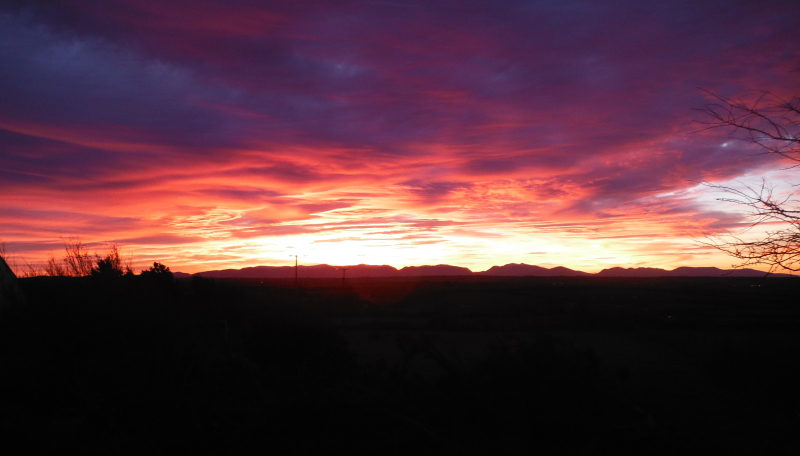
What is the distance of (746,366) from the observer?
13148 millimetres

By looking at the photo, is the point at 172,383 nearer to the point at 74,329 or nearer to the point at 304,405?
the point at 304,405

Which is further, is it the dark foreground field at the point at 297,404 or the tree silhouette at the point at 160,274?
the tree silhouette at the point at 160,274

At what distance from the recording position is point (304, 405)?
23.5 feet

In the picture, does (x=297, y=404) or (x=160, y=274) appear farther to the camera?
(x=160, y=274)

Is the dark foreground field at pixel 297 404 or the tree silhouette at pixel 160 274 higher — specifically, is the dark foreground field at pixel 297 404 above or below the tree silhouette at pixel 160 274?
below

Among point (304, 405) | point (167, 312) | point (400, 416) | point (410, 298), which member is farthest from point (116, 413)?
point (410, 298)

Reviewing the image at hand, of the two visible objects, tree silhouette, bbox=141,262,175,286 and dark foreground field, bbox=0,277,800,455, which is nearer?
dark foreground field, bbox=0,277,800,455

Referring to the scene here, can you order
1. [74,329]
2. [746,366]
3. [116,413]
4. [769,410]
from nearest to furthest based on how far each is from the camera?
[116,413] < [74,329] < [769,410] < [746,366]

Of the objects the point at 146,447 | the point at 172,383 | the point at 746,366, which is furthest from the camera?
the point at 746,366

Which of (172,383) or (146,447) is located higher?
(172,383)

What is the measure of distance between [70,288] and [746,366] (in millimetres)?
15255

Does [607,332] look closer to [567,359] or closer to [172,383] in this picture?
[567,359]

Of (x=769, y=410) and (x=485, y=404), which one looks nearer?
(x=485, y=404)

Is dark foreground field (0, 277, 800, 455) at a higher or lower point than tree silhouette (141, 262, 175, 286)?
lower
